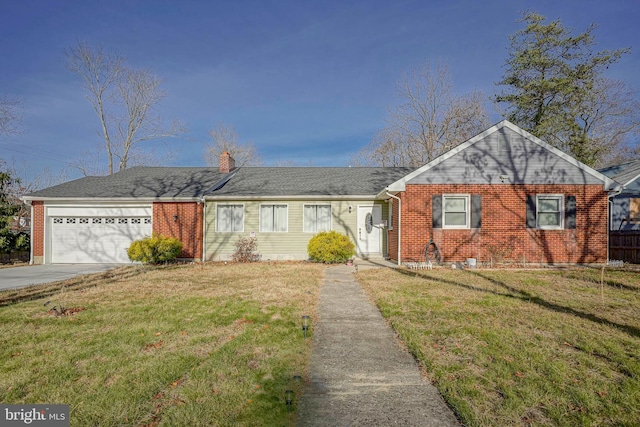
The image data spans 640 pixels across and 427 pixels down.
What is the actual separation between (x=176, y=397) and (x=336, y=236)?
35.9 ft

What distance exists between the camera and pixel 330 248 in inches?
543

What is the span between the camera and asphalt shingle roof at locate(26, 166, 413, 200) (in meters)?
15.4

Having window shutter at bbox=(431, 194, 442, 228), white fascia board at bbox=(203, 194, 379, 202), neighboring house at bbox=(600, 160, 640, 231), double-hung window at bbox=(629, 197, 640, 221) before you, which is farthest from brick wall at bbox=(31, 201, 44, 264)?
double-hung window at bbox=(629, 197, 640, 221)

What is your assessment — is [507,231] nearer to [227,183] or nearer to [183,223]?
[227,183]

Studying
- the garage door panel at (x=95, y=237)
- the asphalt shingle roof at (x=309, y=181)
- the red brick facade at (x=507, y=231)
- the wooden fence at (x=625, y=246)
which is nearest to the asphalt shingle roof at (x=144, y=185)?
the garage door panel at (x=95, y=237)

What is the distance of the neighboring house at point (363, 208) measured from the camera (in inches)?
508

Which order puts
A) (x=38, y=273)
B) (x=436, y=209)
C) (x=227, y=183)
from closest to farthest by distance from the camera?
(x=38, y=273), (x=436, y=209), (x=227, y=183)

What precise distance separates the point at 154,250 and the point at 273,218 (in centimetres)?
497

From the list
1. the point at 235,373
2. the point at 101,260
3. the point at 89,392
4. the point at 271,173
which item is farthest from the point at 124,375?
the point at 271,173

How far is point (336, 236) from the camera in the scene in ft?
45.9

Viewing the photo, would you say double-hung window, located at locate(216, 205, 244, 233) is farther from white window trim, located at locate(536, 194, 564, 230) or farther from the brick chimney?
white window trim, located at locate(536, 194, 564, 230)

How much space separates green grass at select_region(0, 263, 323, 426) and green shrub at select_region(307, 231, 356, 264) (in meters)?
5.61

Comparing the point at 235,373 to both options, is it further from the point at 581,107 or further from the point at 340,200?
the point at 581,107

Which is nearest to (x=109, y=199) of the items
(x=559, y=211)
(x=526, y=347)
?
(x=526, y=347)
